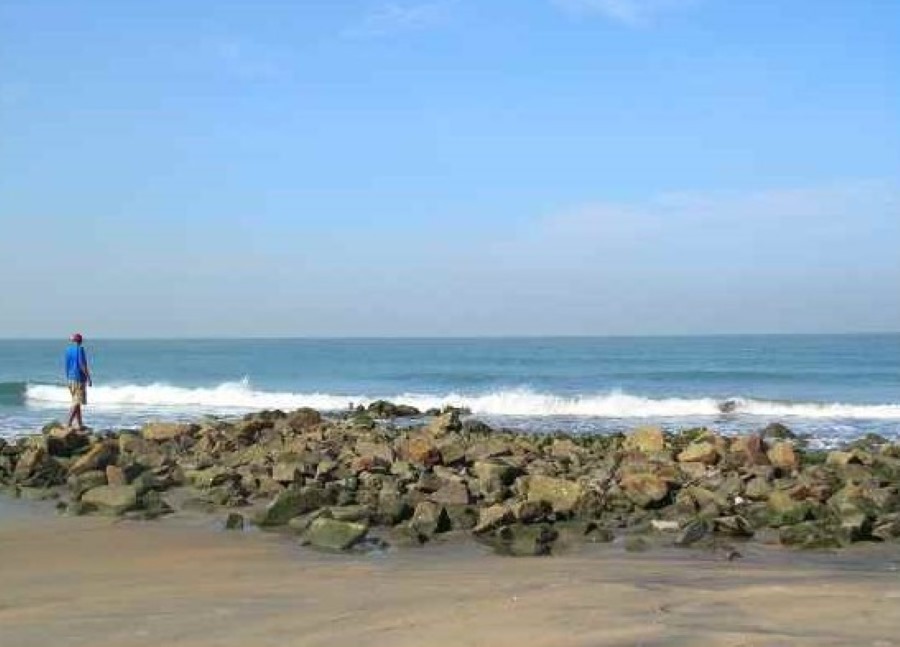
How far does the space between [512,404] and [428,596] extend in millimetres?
23942

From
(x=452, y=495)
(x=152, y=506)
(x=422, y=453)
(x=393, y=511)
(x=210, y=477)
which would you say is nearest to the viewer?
(x=393, y=511)

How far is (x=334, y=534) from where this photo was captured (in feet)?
28.3

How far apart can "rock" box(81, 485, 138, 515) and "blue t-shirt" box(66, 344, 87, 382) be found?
290 inches

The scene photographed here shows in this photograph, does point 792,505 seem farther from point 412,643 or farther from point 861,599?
point 412,643

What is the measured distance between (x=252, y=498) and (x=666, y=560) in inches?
214

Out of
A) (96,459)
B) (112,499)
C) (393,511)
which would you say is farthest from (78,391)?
(393,511)

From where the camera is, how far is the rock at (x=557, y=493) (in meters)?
9.81

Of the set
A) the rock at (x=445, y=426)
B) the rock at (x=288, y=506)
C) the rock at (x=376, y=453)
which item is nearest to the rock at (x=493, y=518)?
the rock at (x=288, y=506)

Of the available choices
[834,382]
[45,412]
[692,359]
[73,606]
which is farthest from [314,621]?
[692,359]

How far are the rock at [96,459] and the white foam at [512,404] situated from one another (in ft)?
49.0

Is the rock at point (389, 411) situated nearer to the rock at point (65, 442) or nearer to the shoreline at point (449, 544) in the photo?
the shoreline at point (449, 544)

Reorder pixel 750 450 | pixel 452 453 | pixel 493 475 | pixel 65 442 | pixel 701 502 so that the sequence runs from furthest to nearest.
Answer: pixel 65 442 < pixel 452 453 < pixel 750 450 < pixel 493 475 < pixel 701 502

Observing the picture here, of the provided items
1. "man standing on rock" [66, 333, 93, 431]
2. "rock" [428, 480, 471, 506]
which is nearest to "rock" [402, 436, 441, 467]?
"rock" [428, 480, 471, 506]

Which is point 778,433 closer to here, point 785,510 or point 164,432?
point 785,510
